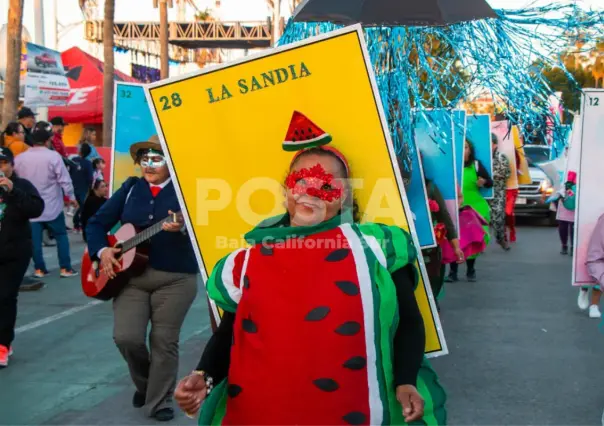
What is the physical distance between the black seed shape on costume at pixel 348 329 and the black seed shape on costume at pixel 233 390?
1.19 ft

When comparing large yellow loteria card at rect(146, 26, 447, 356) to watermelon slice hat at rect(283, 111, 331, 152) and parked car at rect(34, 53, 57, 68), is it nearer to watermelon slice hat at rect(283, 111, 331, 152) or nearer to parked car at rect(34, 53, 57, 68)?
watermelon slice hat at rect(283, 111, 331, 152)

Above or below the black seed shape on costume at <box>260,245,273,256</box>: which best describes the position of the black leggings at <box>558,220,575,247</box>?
below

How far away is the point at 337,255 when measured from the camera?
9.05 ft

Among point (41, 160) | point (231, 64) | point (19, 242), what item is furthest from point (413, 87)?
point (41, 160)

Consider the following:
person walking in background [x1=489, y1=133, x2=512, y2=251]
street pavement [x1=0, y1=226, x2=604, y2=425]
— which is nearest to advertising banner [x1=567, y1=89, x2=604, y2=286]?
street pavement [x1=0, y1=226, x2=604, y2=425]

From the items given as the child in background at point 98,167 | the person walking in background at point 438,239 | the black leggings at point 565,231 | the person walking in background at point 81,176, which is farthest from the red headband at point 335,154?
the child in background at point 98,167

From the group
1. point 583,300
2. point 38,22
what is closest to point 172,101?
point 583,300

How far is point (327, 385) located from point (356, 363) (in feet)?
0.35

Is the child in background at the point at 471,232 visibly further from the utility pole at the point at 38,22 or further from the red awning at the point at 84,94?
the red awning at the point at 84,94

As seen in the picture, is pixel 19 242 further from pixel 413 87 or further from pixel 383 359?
pixel 383 359

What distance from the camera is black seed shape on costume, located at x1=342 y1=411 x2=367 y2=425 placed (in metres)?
2.73

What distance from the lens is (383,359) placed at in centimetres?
275

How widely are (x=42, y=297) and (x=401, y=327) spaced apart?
26.7 ft

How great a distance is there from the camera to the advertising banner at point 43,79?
665 inches
